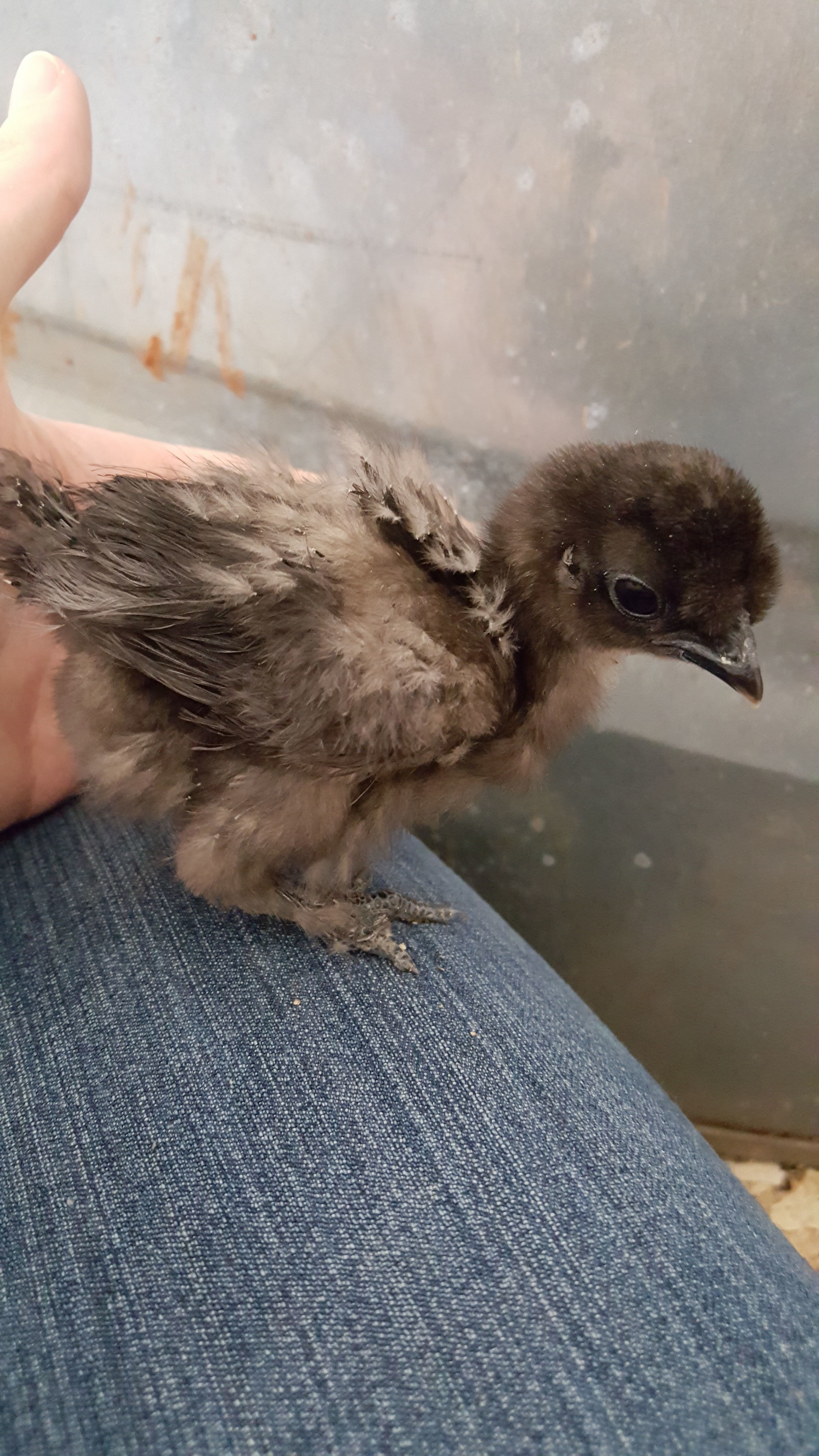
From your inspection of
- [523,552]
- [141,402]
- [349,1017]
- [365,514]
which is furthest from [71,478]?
[349,1017]

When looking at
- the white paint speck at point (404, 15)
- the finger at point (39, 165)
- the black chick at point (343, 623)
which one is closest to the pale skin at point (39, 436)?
the finger at point (39, 165)

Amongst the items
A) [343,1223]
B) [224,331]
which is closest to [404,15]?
[224,331]

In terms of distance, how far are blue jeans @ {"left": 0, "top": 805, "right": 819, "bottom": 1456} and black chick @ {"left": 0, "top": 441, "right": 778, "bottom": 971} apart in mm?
152

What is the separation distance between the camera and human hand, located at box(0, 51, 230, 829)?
2.97ft

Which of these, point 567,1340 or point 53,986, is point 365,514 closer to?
point 53,986

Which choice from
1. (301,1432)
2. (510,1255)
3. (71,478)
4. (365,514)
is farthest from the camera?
(71,478)

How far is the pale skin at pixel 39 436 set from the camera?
906mm

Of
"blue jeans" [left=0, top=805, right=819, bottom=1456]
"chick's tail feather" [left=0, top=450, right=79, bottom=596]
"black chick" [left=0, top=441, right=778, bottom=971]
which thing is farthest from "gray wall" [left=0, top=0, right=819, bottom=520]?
"blue jeans" [left=0, top=805, right=819, bottom=1456]

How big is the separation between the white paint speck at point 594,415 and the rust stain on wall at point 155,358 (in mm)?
691

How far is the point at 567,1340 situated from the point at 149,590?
0.69 m

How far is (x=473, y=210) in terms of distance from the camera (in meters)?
1.16

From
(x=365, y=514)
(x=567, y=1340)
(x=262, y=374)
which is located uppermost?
(x=262, y=374)

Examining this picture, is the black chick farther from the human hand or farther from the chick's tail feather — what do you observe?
the human hand

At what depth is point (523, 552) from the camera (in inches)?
32.3
